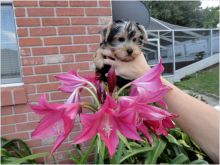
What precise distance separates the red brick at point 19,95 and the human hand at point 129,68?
1635 mm

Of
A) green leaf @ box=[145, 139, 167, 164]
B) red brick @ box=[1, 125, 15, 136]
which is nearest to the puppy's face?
green leaf @ box=[145, 139, 167, 164]

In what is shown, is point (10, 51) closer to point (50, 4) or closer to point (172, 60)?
point (50, 4)

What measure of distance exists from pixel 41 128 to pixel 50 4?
1967 mm

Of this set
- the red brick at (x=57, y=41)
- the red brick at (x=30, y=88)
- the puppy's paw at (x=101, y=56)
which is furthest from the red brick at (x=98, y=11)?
the puppy's paw at (x=101, y=56)

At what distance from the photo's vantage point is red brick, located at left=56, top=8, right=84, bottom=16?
7.91 ft

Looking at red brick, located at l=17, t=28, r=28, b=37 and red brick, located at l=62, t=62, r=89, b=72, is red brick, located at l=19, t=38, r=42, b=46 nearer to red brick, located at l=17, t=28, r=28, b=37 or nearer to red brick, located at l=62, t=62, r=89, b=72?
red brick, located at l=17, t=28, r=28, b=37

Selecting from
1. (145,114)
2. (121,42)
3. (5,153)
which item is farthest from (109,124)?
(5,153)

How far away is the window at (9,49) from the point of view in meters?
2.35

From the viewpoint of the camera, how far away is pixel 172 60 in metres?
7.09

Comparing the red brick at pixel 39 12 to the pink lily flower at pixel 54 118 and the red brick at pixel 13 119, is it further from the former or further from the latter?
the pink lily flower at pixel 54 118

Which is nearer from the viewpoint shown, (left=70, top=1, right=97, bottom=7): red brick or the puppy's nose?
the puppy's nose

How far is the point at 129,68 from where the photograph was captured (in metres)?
0.85

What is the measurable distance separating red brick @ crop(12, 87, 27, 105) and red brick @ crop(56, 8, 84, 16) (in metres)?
0.70

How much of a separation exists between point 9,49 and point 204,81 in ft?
25.1
